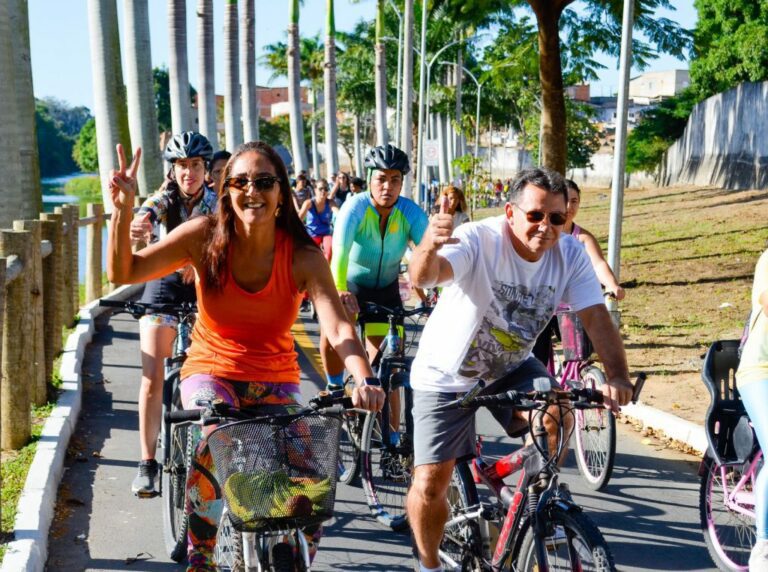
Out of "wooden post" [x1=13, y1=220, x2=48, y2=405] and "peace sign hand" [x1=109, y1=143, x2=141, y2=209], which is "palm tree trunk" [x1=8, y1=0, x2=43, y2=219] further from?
"peace sign hand" [x1=109, y1=143, x2=141, y2=209]

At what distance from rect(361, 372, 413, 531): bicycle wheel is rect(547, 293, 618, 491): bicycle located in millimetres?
1138

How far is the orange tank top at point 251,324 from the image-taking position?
4.52m

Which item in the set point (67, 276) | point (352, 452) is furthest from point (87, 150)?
point (352, 452)

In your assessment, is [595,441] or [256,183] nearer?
[256,183]

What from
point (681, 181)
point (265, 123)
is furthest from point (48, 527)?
point (265, 123)

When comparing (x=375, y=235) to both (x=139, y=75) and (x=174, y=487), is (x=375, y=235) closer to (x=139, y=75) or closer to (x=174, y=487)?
(x=174, y=487)

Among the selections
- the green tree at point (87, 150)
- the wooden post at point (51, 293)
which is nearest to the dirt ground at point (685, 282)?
the wooden post at point (51, 293)

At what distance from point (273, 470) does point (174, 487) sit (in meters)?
2.41

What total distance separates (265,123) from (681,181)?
280 feet

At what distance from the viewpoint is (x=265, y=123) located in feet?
414

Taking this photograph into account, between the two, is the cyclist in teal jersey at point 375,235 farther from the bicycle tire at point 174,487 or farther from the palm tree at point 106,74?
the palm tree at point 106,74

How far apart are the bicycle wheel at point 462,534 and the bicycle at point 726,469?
146cm

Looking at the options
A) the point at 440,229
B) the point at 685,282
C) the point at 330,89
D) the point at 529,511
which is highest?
the point at 330,89

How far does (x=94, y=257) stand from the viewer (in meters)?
16.4
